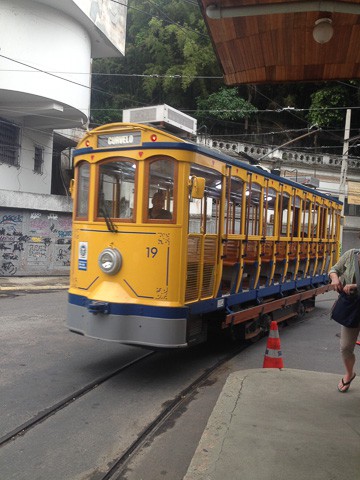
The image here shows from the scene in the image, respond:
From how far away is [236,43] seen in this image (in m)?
4.77

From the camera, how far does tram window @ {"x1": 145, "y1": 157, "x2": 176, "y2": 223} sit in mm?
6070

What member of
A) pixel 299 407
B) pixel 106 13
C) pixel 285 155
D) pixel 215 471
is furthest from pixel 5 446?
pixel 285 155

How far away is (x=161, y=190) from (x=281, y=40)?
2.35 m

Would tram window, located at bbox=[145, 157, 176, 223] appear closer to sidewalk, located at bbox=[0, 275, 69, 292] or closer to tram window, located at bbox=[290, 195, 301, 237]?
tram window, located at bbox=[290, 195, 301, 237]

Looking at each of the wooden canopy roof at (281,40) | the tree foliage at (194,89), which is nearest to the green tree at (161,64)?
the tree foliage at (194,89)

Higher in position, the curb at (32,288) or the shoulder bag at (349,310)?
the shoulder bag at (349,310)

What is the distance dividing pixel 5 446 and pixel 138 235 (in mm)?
2874

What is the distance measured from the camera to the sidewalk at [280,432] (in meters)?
3.40

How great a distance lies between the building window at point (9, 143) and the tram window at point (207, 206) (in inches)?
510

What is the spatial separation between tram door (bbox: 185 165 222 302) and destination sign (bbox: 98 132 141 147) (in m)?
0.85

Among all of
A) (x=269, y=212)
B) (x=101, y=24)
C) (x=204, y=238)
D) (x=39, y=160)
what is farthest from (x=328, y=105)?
(x=204, y=238)

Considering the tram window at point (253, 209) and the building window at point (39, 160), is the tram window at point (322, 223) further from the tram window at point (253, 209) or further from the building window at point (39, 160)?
the building window at point (39, 160)

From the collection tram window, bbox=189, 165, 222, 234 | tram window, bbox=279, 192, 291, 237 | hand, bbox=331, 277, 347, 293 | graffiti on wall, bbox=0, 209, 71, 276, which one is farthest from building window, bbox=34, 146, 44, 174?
hand, bbox=331, 277, 347, 293

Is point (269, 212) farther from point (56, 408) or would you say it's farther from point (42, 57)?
point (42, 57)
